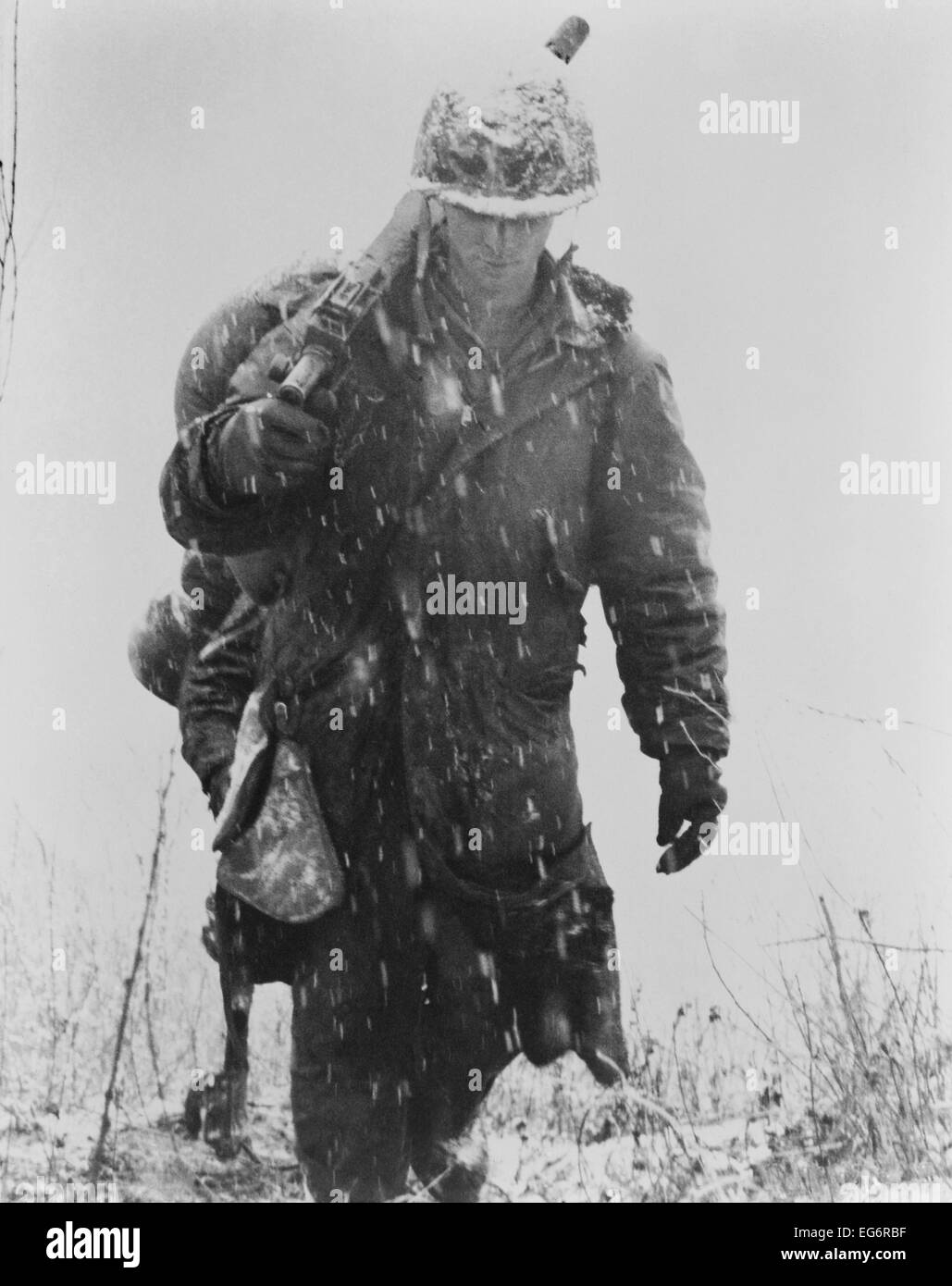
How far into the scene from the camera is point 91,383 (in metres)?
4.55

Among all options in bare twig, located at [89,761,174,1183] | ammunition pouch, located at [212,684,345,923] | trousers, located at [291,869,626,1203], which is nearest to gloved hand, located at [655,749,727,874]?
trousers, located at [291,869,626,1203]

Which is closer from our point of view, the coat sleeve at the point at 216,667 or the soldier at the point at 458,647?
the soldier at the point at 458,647

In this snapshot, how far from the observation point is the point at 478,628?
14.3 feet

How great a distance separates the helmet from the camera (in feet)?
13.6

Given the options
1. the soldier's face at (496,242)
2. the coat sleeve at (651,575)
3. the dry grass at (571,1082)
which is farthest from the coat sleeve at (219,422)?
the dry grass at (571,1082)

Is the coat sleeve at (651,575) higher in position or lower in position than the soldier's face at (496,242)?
lower

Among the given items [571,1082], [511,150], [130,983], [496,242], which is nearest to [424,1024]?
[571,1082]

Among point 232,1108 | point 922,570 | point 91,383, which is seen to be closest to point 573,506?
point 922,570

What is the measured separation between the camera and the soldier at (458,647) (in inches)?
169

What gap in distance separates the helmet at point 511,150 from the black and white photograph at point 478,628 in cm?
3

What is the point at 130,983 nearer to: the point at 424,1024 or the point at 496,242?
the point at 424,1024

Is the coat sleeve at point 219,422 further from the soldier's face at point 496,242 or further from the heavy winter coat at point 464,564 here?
the soldier's face at point 496,242

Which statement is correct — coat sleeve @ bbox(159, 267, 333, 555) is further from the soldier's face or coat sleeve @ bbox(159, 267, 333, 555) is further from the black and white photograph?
the soldier's face

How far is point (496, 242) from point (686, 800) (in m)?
1.32
